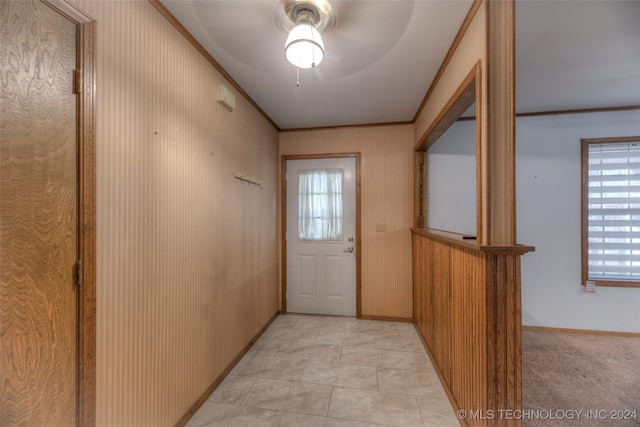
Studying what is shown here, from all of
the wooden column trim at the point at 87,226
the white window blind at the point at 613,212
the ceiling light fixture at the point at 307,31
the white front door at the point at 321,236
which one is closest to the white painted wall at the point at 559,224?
the white window blind at the point at 613,212

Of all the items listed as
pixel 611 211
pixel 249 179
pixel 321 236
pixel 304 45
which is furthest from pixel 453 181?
pixel 304 45

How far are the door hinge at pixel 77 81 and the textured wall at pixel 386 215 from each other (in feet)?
9.23

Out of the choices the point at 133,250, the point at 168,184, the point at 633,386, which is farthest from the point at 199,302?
the point at 633,386

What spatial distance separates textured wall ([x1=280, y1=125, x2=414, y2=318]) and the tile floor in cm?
52

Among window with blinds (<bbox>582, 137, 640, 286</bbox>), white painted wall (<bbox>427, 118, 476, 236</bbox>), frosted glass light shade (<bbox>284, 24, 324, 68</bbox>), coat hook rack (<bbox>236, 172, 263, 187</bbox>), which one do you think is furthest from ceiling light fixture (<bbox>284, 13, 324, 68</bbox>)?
window with blinds (<bbox>582, 137, 640, 286</bbox>)

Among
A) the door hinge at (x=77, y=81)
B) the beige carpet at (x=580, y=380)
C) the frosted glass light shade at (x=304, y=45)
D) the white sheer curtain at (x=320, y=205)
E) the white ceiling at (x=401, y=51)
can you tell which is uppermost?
the white ceiling at (x=401, y=51)

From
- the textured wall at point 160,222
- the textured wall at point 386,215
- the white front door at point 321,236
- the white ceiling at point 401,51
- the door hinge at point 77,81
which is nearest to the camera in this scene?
the door hinge at point 77,81

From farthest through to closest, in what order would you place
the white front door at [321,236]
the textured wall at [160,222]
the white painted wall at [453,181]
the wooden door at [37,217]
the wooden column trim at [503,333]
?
the white front door at [321,236]
the white painted wall at [453,181]
the wooden column trim at [503,333]
the textured wall at [160,222]
the wooden door at [37,217]

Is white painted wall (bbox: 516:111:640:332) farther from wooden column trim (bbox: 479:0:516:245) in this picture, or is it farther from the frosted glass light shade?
the frosted glass light shade

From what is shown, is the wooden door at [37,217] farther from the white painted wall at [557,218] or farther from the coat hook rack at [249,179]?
the white painted wall at [557,218]

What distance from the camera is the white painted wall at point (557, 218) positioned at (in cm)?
297

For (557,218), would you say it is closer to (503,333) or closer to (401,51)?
(503,333)

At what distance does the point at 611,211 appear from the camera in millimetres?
2975

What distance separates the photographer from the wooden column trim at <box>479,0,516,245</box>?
4.58 ft
